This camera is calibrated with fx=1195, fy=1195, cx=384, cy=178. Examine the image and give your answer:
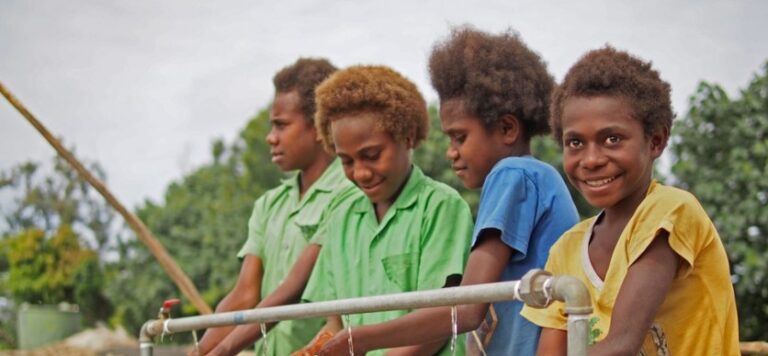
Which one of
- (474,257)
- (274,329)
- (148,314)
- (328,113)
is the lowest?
(148,314)

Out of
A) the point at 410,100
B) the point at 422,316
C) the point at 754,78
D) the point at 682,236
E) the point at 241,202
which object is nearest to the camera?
the point at 682,236

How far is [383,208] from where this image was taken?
397cm

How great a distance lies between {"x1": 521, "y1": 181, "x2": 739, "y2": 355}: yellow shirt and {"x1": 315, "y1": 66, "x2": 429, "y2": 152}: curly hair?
1.44m

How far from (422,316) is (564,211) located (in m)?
0.51

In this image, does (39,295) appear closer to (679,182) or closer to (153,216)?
(153,216)

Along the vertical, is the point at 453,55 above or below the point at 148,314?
above

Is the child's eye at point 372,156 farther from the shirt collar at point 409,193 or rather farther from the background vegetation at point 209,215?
the background vegetation at point 209,215

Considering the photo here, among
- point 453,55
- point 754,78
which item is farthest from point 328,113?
point 754,78

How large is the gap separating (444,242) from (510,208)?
464 mm

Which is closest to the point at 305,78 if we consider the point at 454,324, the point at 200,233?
the point at 454,324

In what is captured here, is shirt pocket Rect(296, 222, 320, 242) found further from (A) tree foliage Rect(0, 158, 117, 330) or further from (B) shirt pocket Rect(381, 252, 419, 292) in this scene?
A: (A) tree foliage Rect(0, 158, 117, 330)

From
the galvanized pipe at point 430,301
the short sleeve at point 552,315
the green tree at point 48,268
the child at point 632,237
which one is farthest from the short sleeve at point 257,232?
the green tree at point 48,268

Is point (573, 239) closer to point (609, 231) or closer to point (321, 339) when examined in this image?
point (609, 231)

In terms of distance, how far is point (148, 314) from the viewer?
2230cm
